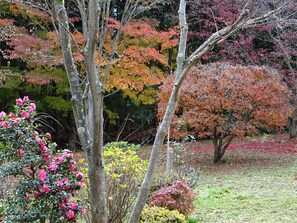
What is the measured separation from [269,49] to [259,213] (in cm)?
1066

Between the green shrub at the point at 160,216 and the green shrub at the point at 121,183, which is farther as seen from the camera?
the green shrub at the point at 160,216

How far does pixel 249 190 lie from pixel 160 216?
2.97m

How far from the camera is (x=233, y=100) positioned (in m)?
9.03

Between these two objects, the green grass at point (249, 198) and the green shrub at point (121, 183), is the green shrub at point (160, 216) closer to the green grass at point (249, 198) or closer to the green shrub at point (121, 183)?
the green shrub at point (121, 183)

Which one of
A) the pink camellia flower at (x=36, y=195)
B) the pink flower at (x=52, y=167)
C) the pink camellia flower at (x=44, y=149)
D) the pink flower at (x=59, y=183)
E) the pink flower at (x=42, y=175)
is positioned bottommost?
the pink camellia flower at (x=36, y=195)

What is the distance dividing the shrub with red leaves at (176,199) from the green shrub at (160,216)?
0.22m

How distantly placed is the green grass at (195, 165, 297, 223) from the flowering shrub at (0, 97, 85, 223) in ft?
7.45

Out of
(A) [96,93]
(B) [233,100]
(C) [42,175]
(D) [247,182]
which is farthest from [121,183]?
(B) [233,100]

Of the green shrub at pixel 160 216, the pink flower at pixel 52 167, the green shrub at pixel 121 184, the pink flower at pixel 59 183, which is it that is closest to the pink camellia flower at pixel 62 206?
the pink flower at pixel 59 183

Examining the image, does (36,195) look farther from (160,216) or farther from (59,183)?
(160,216)

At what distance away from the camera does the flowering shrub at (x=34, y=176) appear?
2.99 meters

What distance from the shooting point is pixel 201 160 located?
34.0ft

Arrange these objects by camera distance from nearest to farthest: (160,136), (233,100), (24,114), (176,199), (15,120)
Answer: (160,136), (15,120), (24,114), (176,199), (233,100)

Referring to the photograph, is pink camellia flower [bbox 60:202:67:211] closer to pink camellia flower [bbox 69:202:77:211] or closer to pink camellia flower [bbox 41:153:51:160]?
pink camellia flower [bbox 69:202:77:211]
